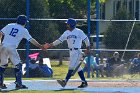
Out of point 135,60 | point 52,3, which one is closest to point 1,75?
point 135,60

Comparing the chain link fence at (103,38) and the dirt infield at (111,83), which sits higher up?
the chain link fence at (103,38)

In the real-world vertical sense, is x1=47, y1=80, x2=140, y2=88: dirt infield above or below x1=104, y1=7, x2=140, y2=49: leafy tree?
below

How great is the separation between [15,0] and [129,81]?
24.9ft

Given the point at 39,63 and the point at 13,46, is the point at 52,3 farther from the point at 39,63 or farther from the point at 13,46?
the point at 13,46

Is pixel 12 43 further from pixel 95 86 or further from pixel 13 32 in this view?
pixel 95 86

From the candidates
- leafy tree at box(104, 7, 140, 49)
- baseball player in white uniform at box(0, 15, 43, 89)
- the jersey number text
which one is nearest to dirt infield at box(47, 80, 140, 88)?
baseball player in white uniform at box(0, 15, 43, 89)

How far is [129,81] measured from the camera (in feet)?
57.5

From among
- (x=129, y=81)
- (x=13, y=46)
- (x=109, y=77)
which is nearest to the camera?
(x=13, y=46)

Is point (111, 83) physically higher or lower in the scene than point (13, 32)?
lower

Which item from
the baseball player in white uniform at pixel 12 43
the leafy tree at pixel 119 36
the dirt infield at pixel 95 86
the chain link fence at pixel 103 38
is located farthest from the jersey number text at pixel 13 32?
the leafy tree at pixel 119 36

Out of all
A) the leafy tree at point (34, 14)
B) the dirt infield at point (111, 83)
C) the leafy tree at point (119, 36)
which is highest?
the leafy tree at point (34, 14)

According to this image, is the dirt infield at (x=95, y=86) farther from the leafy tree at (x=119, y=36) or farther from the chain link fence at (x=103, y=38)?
the leafy tree at (x=119, y=36)

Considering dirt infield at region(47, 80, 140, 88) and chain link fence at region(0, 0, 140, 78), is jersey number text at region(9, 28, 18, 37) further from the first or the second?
chain link fence at region(0, 0, 140, 78)

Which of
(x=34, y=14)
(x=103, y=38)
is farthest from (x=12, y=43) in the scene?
(x=103, y=38)
